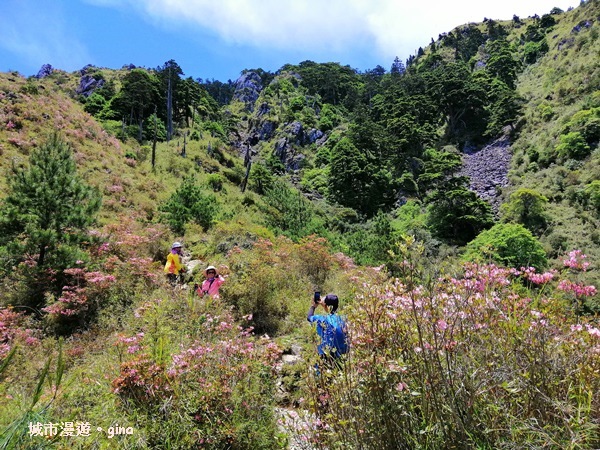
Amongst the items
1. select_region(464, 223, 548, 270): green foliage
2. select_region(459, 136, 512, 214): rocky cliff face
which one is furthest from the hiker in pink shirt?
select_region(459, 136, 512, 214): rocky cliff face

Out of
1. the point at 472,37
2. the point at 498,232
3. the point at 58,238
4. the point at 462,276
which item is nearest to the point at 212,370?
the point at 462,276

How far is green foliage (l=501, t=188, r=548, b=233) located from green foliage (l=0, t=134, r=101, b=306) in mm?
24956

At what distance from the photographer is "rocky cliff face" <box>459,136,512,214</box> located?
2862 centimetres

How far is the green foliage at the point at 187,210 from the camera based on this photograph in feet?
43.5

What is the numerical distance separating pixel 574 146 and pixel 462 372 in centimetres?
3081

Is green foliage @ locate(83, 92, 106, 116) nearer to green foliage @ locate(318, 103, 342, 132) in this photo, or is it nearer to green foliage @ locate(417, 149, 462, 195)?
green foliage @ locate(318, 103, 342, 132)

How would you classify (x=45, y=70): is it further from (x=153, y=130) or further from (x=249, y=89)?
(x=153, y=130)

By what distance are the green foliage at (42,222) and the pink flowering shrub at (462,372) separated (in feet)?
25.2

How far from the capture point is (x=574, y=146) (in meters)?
24.5

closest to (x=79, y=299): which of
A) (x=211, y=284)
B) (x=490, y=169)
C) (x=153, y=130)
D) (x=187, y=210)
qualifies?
(x=211, y=284)

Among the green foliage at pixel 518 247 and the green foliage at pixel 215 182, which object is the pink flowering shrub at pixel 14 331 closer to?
the green foliage at pixel 215 182

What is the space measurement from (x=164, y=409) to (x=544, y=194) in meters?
28.1

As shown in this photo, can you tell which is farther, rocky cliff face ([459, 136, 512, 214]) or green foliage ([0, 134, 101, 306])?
rocky cliff face ([459, 136, 512, 214])

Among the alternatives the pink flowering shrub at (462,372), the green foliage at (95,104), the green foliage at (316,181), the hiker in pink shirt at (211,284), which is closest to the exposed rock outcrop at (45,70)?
the green foliage at (95,104)
